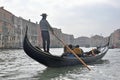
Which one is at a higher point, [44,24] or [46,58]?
[44,24]

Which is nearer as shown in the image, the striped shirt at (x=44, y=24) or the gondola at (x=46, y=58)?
the gondola at (x=46, y=58)

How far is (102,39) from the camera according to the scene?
474 feet

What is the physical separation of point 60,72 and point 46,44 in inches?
49.4

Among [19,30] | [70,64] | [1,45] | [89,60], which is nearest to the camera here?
[70,64]

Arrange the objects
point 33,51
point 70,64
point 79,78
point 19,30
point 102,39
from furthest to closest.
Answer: point 102,39 → point 19,30 → point 70,64 → point 33,51 → point 79,78

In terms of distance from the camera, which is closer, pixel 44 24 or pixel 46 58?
pixel 46 58

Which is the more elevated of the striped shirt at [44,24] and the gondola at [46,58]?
the striped shirt at [44,24]

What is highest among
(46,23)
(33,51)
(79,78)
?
(46,23)

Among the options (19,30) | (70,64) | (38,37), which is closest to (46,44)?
(70,64)

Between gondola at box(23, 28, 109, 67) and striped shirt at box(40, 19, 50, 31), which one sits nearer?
gondola at box(23, 28, 109, 67)

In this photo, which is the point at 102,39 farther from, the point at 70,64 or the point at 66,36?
the point at 70,64

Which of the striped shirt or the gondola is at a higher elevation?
the striped shirt

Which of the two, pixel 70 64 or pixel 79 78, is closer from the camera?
pixel 79 78

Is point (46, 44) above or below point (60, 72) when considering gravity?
above
